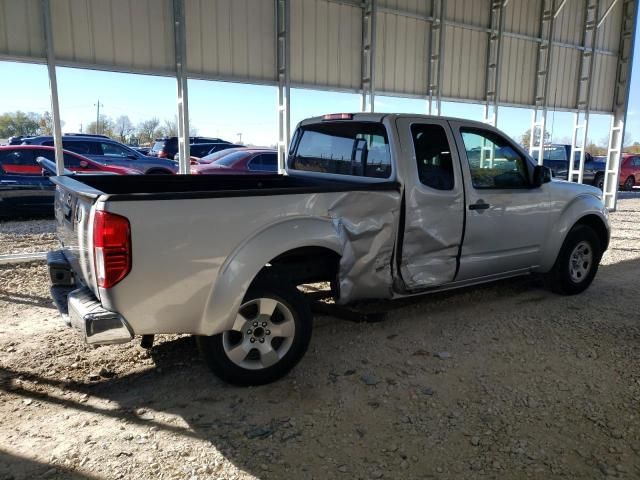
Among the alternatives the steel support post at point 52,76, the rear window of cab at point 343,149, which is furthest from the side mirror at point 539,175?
the steel support post at point 52,76

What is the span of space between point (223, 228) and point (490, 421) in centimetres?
202

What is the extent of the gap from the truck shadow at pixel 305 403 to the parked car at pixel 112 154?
990 cm

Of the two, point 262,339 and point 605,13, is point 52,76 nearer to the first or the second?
point 262,339

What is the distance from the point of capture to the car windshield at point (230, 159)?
12234mm

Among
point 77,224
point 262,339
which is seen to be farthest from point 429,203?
point 77,224

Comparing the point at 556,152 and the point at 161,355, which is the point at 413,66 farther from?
the point at 556,152

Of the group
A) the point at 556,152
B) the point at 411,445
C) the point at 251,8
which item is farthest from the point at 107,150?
the point at 556,152

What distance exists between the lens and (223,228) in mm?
3156

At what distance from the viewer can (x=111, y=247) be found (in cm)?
283

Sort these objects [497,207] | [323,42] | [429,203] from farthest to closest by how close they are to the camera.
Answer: [323,42] → [497,207] → [429,203]

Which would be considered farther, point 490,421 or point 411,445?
point 490,421

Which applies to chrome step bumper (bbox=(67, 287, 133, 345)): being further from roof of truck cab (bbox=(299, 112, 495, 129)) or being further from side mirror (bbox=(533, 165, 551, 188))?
side mirror (bbox=(533, 165, 551, 188))

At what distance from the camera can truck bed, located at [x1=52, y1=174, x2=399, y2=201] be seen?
12.0 ft

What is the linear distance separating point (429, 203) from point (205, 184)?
7.07 ft
